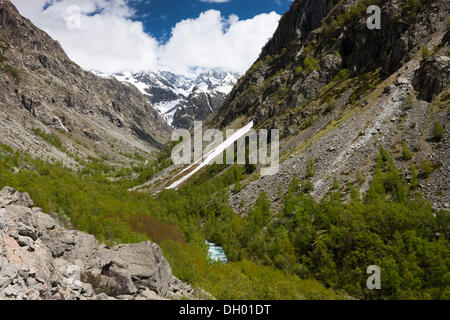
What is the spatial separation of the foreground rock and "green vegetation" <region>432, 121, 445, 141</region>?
116ft

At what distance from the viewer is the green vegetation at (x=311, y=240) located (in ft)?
79.6

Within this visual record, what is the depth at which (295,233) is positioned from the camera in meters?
34.8

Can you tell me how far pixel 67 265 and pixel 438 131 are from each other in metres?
42.3

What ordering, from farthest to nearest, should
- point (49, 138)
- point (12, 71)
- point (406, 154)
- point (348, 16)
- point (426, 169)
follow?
point (12, 71)
point (49, 138)
point (348, 16)
point (406, 154)
point (426, 169)

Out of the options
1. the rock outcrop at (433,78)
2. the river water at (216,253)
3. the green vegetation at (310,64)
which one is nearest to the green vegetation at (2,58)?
the green vegetation at (310,64)

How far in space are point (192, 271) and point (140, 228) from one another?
1492cm

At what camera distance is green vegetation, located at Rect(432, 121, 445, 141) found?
3606 centimetres

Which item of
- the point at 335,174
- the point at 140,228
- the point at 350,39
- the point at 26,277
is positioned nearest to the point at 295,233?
the point at 335,174

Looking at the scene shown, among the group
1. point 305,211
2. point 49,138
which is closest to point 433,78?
point 305,211

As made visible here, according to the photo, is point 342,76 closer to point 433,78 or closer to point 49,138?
point 433,78

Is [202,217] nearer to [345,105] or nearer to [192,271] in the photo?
[192,271]

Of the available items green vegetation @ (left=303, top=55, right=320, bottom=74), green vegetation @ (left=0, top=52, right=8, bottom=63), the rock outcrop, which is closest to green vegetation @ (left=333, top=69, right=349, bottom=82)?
green vegetation @ (left=303, top=55, right=320, bottom=74)

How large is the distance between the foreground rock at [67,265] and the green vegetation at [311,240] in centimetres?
525

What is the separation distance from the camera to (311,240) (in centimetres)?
3275
